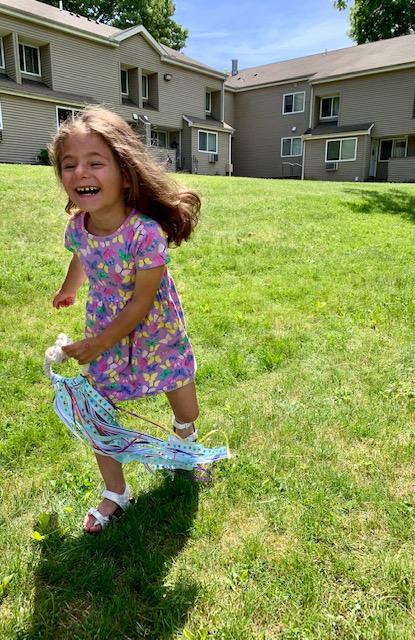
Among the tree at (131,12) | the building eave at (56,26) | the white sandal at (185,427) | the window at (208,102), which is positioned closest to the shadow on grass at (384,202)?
the white sandal at (185,427)

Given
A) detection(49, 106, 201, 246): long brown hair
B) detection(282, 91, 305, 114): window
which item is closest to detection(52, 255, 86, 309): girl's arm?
detection(49, 106, 201, 246): long brown hair

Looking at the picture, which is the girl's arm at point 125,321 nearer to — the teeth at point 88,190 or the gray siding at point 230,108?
the teeth at point 88,190

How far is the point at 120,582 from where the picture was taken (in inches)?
78.4

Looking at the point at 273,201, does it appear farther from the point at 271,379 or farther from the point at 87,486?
the point at 87,486

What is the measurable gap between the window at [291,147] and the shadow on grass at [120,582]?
97.0 feet

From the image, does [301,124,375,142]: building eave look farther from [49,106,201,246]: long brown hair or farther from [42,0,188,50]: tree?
[49,106,201,246]: long brown hair

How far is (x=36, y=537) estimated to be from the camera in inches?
86.4

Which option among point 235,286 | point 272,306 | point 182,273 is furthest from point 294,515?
point 182,273

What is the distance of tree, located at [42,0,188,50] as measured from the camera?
3569 centimetres

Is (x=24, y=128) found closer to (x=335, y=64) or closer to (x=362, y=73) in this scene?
(x=362, y=73)

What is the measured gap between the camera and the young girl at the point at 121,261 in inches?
77.9

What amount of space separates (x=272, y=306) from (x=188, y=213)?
126 inches

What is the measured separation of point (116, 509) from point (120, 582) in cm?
39

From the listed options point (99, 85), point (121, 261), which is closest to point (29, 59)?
point (99, 85)
